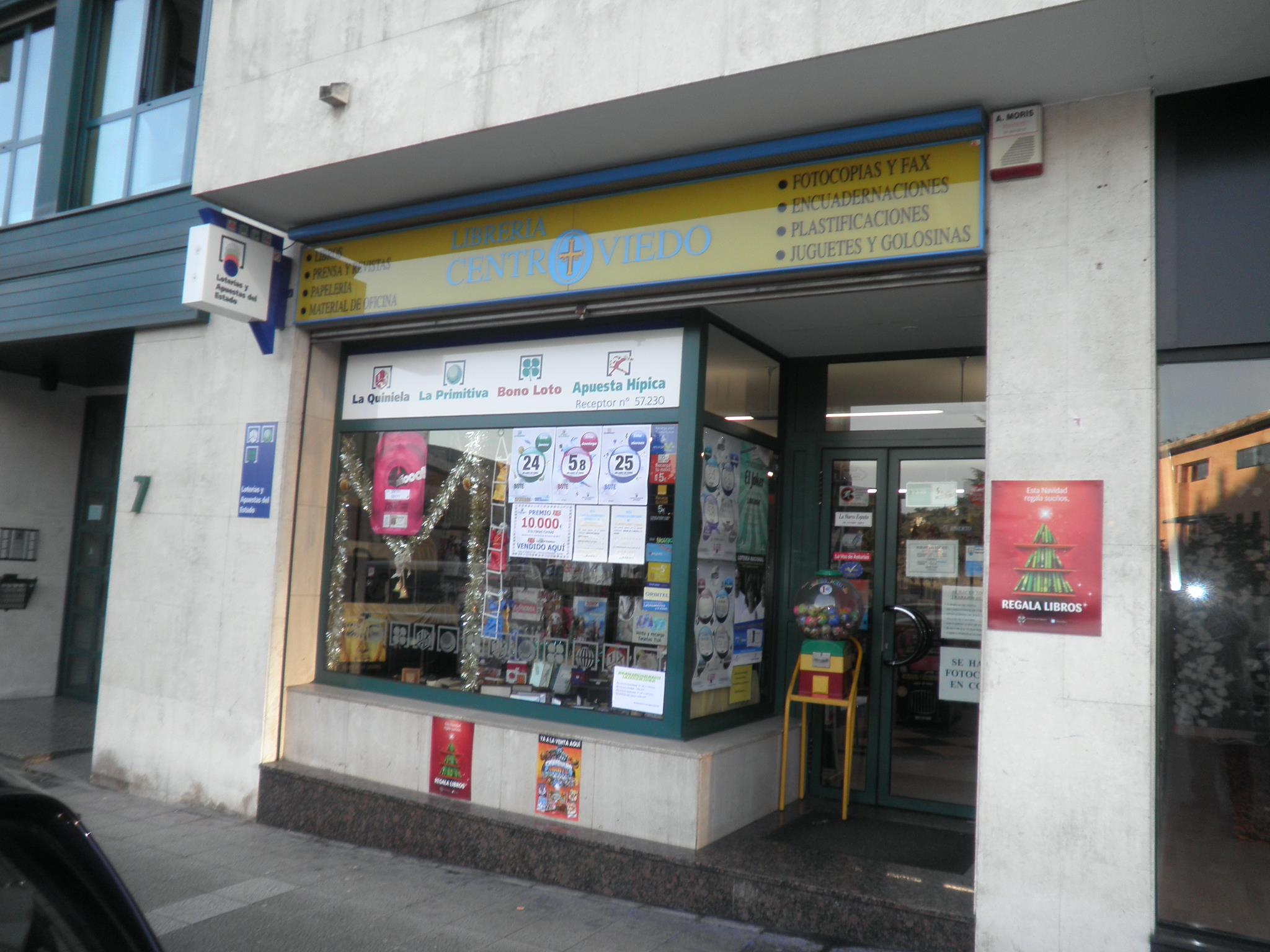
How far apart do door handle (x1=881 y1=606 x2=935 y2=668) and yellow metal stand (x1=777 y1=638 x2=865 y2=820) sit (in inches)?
10.6

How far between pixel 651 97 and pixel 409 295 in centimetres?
229

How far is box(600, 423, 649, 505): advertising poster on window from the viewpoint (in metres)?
5.88

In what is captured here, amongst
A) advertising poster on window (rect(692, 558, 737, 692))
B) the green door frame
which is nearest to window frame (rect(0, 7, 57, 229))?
advertising poster on window (rect(692, 558, 737, 692))

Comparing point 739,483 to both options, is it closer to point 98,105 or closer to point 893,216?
point 893,216

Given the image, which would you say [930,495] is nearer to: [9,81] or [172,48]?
[172,48]

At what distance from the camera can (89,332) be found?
805 cm

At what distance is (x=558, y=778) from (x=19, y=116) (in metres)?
8.71

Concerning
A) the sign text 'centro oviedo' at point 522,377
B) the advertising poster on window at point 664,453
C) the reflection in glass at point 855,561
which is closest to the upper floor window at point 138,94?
the sign text 'centro oviedo' at point 522,377

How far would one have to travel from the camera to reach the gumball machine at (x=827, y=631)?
5836 millimetres

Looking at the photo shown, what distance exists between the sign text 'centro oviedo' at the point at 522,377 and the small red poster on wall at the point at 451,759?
202 cm

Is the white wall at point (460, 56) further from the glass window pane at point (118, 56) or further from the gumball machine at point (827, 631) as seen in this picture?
the gumball machine at point (827, 631)

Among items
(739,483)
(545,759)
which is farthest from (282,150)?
(545,759)

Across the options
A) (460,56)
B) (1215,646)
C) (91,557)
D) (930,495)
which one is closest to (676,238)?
(460,56)

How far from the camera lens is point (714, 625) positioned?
5.96 m
